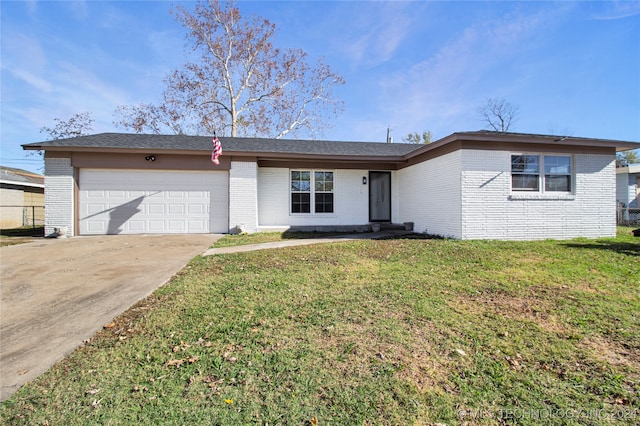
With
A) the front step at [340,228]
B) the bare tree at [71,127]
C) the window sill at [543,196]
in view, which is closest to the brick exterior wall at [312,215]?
the front step at [340,228]

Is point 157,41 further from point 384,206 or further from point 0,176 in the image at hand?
point 384,206

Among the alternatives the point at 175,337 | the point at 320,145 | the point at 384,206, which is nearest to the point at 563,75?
the point at 384,206

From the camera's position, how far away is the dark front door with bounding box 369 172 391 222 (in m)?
13.0

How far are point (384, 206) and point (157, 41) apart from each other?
15419 millimetres

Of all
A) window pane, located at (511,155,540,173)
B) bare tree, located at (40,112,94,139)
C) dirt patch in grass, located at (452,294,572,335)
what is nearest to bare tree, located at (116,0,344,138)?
bare tree, located at (40,112,94,139)

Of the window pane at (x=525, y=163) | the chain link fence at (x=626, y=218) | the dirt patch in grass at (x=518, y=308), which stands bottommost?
the dirt patch in grass at (x=518, y=308)

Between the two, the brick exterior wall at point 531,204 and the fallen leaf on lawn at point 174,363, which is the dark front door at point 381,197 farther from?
the fallen leaf on lawn at point 174,363

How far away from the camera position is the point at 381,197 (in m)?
13.1

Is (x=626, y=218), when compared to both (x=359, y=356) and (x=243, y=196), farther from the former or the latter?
(x=359, y=356)

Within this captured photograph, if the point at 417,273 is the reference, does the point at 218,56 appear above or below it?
above

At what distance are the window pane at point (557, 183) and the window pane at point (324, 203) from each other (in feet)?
23.7

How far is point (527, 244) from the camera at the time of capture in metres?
8.07

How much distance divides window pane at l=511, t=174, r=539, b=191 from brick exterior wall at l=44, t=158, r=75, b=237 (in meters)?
14.4

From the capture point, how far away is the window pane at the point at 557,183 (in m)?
9.41
